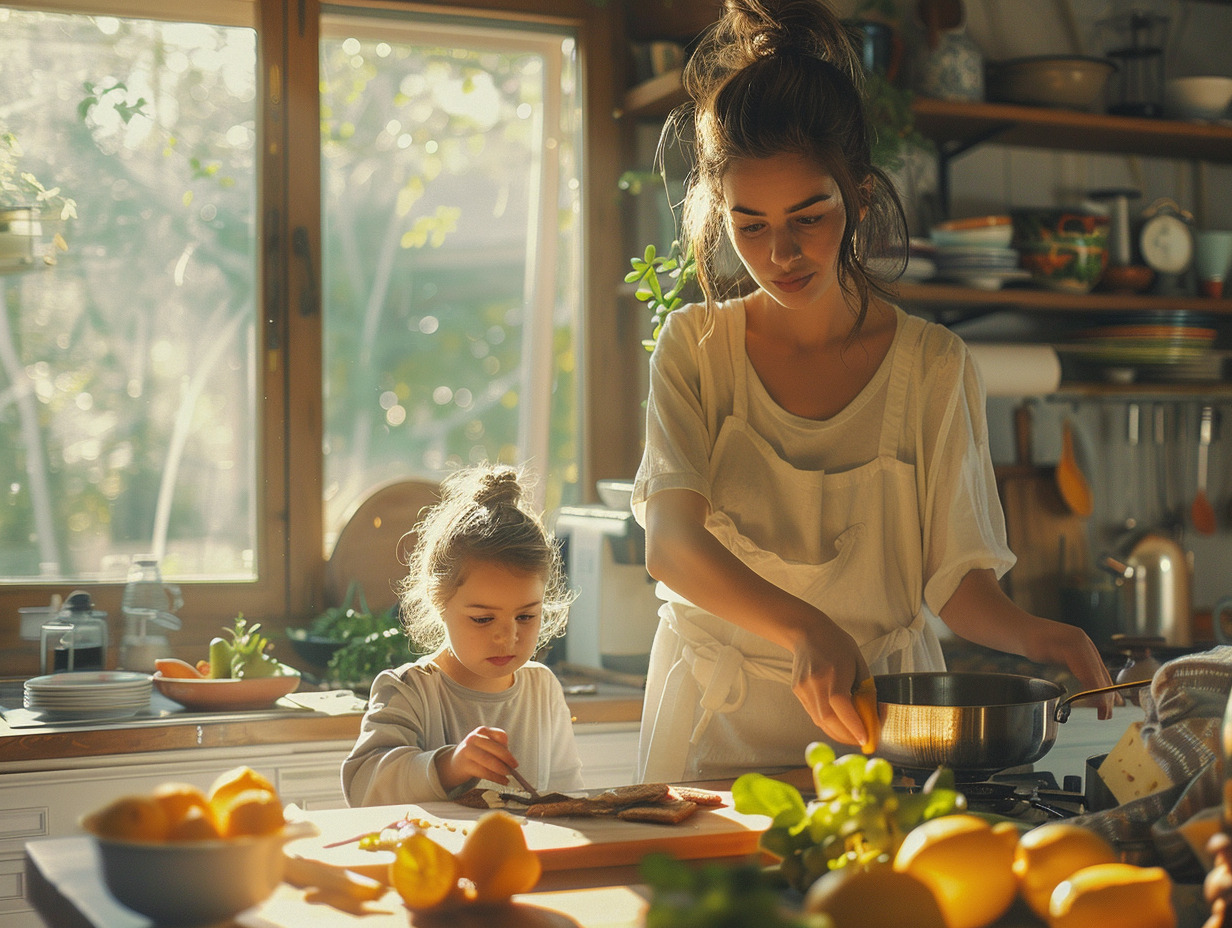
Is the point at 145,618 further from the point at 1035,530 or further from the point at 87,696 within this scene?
the point at 1035,530

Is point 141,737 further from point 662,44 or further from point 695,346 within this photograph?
point 662,44

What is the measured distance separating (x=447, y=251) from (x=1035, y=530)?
1.35m

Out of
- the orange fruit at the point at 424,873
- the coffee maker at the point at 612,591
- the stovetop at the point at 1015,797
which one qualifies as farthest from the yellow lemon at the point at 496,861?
the coffee maker at the point at 612,591

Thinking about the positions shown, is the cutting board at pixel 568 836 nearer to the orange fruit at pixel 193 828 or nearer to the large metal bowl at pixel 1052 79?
the orange fruit at pixel 193 828

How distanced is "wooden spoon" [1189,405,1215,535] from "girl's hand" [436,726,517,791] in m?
A: 2.20

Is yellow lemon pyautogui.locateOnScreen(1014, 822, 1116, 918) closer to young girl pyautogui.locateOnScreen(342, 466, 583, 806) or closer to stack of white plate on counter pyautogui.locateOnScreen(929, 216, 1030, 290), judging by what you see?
young girl pyautogui.locateOnScreen(342, 466, 583, 806)

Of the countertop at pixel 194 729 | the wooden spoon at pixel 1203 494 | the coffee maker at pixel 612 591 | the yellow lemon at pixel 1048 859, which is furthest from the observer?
the wooden spoon at pixel 1203 494

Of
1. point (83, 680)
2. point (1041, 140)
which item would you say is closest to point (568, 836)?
point (83, 680)

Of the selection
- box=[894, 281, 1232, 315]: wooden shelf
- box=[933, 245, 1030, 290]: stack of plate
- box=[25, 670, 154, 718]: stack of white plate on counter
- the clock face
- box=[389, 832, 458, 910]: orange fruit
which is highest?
the clock face

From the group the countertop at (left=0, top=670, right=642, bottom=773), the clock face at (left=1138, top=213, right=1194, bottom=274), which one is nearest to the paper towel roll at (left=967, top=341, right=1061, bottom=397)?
the clock face at (left=1138, top=213, right=1194, bottom=274)

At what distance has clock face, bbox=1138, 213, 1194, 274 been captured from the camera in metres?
2.72

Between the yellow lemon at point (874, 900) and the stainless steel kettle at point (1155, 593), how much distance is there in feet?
7.14

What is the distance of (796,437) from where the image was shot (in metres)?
1.36

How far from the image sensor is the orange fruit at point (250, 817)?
689 millimetres
